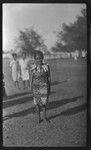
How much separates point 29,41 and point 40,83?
27 cm

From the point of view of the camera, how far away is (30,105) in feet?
7.05

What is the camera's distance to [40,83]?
7.04ft

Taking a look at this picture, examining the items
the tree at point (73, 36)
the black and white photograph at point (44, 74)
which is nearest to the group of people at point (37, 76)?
the black and white photograph at point (44, 74)

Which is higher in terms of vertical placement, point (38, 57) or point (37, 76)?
point (38, 57)

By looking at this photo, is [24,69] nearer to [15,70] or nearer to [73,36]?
[15,70]

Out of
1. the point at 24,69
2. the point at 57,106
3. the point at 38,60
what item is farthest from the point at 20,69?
the point at 57,106

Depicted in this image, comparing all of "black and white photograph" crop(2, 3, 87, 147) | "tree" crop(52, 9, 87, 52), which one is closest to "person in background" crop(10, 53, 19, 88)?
"black and white photograph" crop(2, 3, 87, 147)

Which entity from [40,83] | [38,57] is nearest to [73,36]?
[38,57]

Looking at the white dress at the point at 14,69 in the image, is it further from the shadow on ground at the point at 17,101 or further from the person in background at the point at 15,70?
the shadow on ground at the point at 17,101

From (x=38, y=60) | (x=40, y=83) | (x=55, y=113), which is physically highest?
(x=38, y=60)

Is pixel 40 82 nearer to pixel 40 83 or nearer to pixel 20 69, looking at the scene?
pixel 40 83

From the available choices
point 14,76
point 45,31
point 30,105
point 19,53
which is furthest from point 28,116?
point 45,31

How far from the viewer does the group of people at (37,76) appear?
2.14 m

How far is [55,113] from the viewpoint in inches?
84.9
